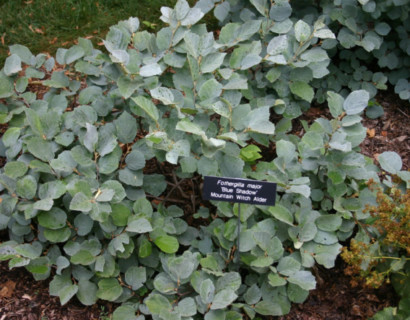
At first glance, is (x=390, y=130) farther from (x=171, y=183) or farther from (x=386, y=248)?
(x=171, y=183)

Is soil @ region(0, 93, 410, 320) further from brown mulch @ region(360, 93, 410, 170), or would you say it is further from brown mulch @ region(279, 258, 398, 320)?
brown mulch @ region(360, 93, 410, 170)

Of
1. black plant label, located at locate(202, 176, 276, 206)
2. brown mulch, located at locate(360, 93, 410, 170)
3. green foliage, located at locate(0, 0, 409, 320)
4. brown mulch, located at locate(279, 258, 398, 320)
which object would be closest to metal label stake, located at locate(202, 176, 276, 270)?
black plant label, located at locate(202, 176, 276, 206)

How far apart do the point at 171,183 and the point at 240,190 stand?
2.10ft

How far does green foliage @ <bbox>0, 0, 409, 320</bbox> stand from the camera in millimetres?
2301

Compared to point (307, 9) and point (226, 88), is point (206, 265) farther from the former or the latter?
point (307, 9)

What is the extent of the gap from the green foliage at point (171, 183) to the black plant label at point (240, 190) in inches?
5.8

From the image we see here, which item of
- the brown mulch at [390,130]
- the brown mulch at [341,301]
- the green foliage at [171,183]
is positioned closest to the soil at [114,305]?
the brown mulch at [341,301]

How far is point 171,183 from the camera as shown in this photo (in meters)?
2.71

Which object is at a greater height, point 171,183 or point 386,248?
point 171,183

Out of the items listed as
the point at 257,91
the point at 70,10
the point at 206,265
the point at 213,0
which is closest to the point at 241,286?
the point at 206,265

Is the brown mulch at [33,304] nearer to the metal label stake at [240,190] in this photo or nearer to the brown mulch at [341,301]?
the metal label stake at [240,190]

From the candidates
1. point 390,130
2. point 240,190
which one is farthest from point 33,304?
point 390,130

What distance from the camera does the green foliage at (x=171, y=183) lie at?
7.55 ft

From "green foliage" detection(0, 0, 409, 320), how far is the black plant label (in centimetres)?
15
